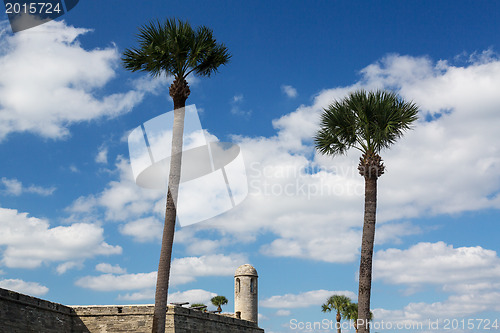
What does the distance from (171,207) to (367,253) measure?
8284mm

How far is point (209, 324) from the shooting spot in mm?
32500

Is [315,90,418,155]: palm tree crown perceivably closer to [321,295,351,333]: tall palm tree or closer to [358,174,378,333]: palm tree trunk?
[358,174,378,333]: palm tree trunk

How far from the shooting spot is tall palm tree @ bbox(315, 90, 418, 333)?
21.7 m

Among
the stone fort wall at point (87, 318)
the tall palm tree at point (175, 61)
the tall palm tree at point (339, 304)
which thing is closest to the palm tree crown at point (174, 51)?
the tall palm tree at point (175, 61)

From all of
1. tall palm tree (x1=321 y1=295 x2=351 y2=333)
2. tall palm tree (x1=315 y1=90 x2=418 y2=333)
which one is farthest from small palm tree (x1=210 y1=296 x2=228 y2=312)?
tall palm tree (x1=315 y1=90 x2=418 y2=333)

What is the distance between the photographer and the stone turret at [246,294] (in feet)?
133

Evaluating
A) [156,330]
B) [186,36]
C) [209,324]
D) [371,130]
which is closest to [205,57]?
[186,36]

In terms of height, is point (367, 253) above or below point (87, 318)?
above

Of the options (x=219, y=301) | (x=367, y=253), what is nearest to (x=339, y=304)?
(x=219, y=301)

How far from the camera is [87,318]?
27.6 meters

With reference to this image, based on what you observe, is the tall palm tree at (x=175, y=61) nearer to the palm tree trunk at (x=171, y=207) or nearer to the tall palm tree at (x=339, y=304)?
the palm tree trunk at (x=171, y=207)

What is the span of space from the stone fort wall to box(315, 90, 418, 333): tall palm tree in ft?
40.9

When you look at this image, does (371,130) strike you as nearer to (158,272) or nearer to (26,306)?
(158,272)

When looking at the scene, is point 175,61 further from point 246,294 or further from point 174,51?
point 246,294
